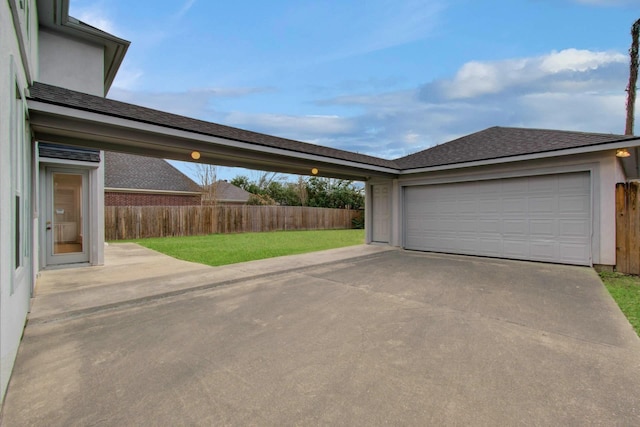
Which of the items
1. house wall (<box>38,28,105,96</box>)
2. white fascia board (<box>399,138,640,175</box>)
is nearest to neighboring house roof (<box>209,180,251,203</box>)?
house wall (<box>38,28,105,96</box>)

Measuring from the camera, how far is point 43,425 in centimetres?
207

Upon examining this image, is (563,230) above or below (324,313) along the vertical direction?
above

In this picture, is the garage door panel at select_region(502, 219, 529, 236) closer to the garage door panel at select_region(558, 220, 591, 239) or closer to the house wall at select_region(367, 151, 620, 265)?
the garage door panel at select_region(558, 220, 591, 239)

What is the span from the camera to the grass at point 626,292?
421cm

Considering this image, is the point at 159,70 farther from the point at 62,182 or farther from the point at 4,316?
the point at 4,316

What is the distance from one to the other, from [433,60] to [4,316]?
15.3m

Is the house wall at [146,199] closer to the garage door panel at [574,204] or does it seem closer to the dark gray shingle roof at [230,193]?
the dark gray shingle roof at [230,193]

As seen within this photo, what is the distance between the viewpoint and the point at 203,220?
706 inches

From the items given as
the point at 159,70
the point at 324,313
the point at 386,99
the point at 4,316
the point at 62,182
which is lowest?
the point at 324,313

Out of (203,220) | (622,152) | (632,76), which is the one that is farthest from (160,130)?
(632,76)

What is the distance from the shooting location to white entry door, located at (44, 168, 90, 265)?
7.48 meters

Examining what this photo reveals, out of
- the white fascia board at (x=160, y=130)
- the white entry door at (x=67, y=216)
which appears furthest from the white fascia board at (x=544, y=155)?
the white entry door at (x=67, y=216)

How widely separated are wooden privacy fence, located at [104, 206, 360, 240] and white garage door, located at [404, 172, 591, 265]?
11.6 metres

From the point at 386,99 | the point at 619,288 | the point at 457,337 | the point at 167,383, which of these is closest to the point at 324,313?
the point at 457,337
